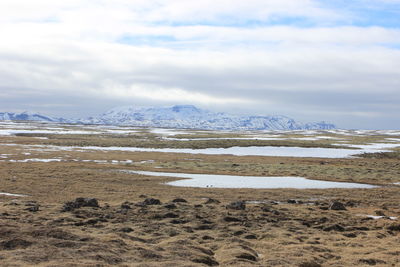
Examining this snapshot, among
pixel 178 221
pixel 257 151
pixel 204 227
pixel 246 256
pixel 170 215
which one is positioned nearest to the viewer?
pixel 246 256

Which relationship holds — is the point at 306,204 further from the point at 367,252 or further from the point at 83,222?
the point at 83,222

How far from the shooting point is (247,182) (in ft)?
108

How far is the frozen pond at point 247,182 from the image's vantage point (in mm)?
31328

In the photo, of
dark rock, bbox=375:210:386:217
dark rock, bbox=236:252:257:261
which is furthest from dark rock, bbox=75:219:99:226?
dark rock, bbox=375:210:386:217

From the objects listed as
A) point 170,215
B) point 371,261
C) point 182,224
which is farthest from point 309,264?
point 170,215

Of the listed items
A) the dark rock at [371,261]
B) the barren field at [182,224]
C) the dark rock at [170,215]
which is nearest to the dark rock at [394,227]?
the barren field at [182,224]

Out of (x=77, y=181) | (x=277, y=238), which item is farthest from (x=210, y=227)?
(x=77, y=181)

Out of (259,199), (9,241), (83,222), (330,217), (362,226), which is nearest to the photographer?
(9,241)

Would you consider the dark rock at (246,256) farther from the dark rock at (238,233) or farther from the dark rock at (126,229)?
the dark rock at (126,229)

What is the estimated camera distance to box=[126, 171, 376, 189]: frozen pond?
31.3 metres

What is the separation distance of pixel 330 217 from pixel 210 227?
Answer: 22.8ft

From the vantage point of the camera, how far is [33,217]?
16.3 meters

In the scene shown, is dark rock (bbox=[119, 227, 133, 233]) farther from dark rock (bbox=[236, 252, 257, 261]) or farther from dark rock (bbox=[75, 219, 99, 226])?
dark rock (bbox=[236, 252, 257, 261])

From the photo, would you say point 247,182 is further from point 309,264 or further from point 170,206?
point 309,264
